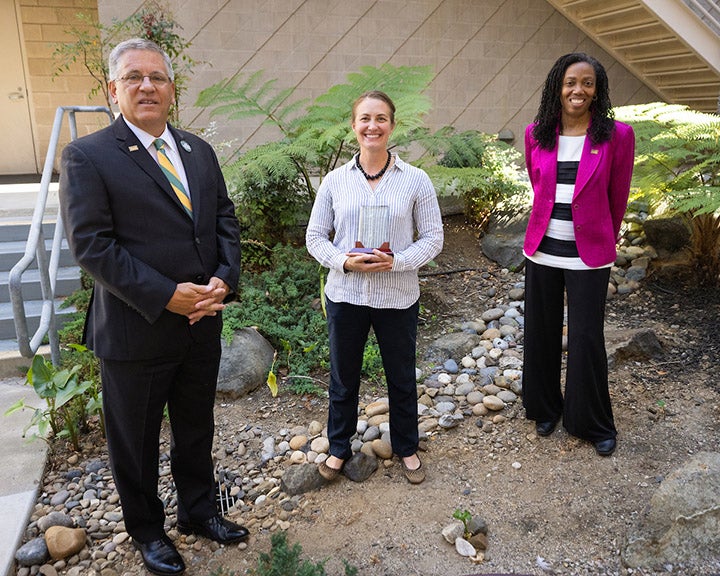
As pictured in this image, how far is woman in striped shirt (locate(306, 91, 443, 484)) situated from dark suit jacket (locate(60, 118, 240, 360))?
0.56 meters

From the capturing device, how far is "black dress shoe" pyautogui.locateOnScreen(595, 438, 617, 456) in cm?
318

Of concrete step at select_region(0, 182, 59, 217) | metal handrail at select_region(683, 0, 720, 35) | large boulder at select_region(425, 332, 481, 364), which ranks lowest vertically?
large boulder at select_region(425, 332, 481, 364)

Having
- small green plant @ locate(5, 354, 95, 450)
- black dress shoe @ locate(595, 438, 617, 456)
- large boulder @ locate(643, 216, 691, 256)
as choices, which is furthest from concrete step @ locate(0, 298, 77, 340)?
large boulder @ locate(643, 216, 691, 256)

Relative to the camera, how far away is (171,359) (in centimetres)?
245

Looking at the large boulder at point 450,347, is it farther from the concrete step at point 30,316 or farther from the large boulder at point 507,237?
the concrete step at point 30,316

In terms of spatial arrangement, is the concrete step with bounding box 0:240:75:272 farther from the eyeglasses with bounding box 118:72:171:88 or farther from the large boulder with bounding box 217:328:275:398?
the eyeglasses with bounding box 118:72:171:88

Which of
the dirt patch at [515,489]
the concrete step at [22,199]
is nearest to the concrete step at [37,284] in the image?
the concrete step at [22,199]

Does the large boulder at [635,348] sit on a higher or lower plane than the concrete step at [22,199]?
lower

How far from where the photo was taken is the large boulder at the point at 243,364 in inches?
157

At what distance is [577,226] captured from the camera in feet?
9.86

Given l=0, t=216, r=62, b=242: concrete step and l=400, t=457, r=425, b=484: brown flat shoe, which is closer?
l=400, t=457, r=425, b=484: brown flat shoe

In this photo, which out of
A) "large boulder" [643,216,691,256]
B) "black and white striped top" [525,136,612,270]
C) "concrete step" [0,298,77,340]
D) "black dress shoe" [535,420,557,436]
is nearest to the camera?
"black and white striped top" [525,136,612,270]

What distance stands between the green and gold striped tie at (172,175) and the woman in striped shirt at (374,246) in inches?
26.5

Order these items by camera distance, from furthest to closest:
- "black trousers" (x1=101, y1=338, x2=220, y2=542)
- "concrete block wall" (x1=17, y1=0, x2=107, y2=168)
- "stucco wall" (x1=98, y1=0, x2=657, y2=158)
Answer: "concrete block wall" (x1=17, y1=0, x2=107, y2=168), "stucco wall" (x1=98, y1=0, x2=657, y2=158), "black trousers" (x1=101, y1=338, x2=220, y2=542)
